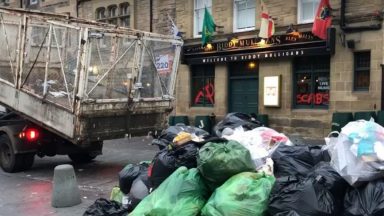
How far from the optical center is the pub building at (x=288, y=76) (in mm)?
13016

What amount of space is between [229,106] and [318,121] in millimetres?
3497

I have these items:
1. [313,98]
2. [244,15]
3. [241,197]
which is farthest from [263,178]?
[244,15]

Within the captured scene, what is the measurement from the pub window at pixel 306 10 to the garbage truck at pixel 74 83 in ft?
16.7

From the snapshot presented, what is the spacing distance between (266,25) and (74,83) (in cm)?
706

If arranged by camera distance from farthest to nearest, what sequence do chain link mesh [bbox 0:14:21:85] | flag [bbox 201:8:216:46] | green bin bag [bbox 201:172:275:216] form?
flag [bbox 201:8:216:46], chain link mesh [bbox 0:14:21:85], green bin bag [bbox 201:172:275:216]

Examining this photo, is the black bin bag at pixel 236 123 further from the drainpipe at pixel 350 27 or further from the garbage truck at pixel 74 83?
the drainpipe at pixel 350 27

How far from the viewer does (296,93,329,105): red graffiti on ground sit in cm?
1394

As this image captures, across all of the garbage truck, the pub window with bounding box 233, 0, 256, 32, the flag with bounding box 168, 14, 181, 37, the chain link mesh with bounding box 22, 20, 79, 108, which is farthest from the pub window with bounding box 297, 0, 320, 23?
the chain link mesh with bounding box 22, 20, 79, 108

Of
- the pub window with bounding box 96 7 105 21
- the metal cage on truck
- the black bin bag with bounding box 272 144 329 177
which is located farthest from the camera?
the pub window with bounding box 96 7 105 21

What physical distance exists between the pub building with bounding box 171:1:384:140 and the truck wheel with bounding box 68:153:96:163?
5950mm

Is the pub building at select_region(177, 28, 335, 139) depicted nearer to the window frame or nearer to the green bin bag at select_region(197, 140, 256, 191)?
the window frame

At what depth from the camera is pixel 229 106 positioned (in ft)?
53.9

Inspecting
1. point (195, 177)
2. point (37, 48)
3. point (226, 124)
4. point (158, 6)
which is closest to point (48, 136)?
point (37, 48)

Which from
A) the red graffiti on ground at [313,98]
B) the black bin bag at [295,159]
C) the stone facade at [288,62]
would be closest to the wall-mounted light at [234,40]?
the stone facade at [288,62]
